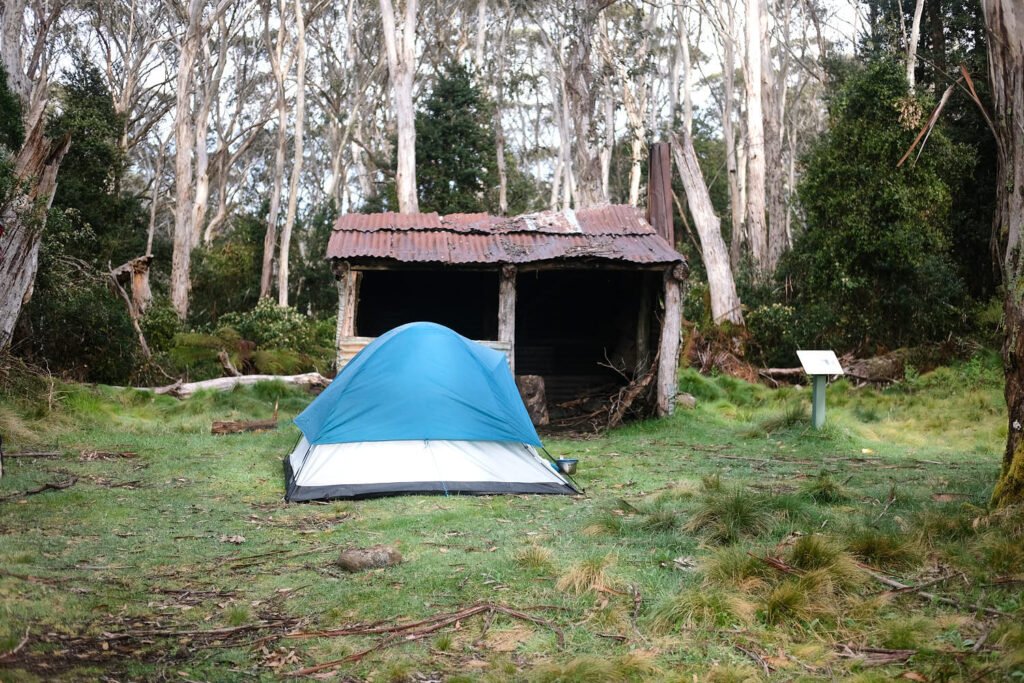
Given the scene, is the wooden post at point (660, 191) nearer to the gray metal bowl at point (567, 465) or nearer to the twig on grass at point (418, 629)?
the gray metal bowl at point (567, 465)

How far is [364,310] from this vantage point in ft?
55.7

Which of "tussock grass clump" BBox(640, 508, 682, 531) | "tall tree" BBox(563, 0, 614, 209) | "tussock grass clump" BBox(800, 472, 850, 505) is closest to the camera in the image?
"tussock grass clump" BBox(640, 508, 682, 531)

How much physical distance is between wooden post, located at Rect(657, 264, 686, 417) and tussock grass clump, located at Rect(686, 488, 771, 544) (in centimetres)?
739

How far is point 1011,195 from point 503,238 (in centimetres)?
844

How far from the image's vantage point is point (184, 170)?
2378cm

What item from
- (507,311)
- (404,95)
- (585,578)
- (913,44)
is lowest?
(585,578)

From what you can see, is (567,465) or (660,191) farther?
(660,191)

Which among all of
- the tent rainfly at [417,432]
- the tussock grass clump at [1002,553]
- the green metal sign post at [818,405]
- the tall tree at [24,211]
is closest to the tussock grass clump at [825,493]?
the tussock grass clump at [1002,553]

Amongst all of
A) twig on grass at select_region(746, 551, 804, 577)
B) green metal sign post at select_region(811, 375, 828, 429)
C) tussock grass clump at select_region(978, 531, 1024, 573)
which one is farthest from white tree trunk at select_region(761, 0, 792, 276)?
twig on grass at select_region(746, 551, 804, 577)

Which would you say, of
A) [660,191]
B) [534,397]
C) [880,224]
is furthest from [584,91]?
[534,397]

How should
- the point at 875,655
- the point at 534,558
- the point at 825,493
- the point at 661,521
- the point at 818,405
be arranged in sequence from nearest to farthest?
the point at 875,655 < the point at 534,558 < the point at 661,521 < the point at 825,493 < the point at 818,405

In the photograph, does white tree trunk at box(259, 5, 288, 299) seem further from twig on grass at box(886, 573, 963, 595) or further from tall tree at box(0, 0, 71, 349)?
twig on grass at box(886, 573, 963, 595)

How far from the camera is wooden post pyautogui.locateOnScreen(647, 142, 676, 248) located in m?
15.4

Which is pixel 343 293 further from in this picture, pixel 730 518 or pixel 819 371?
pixel 730 518
